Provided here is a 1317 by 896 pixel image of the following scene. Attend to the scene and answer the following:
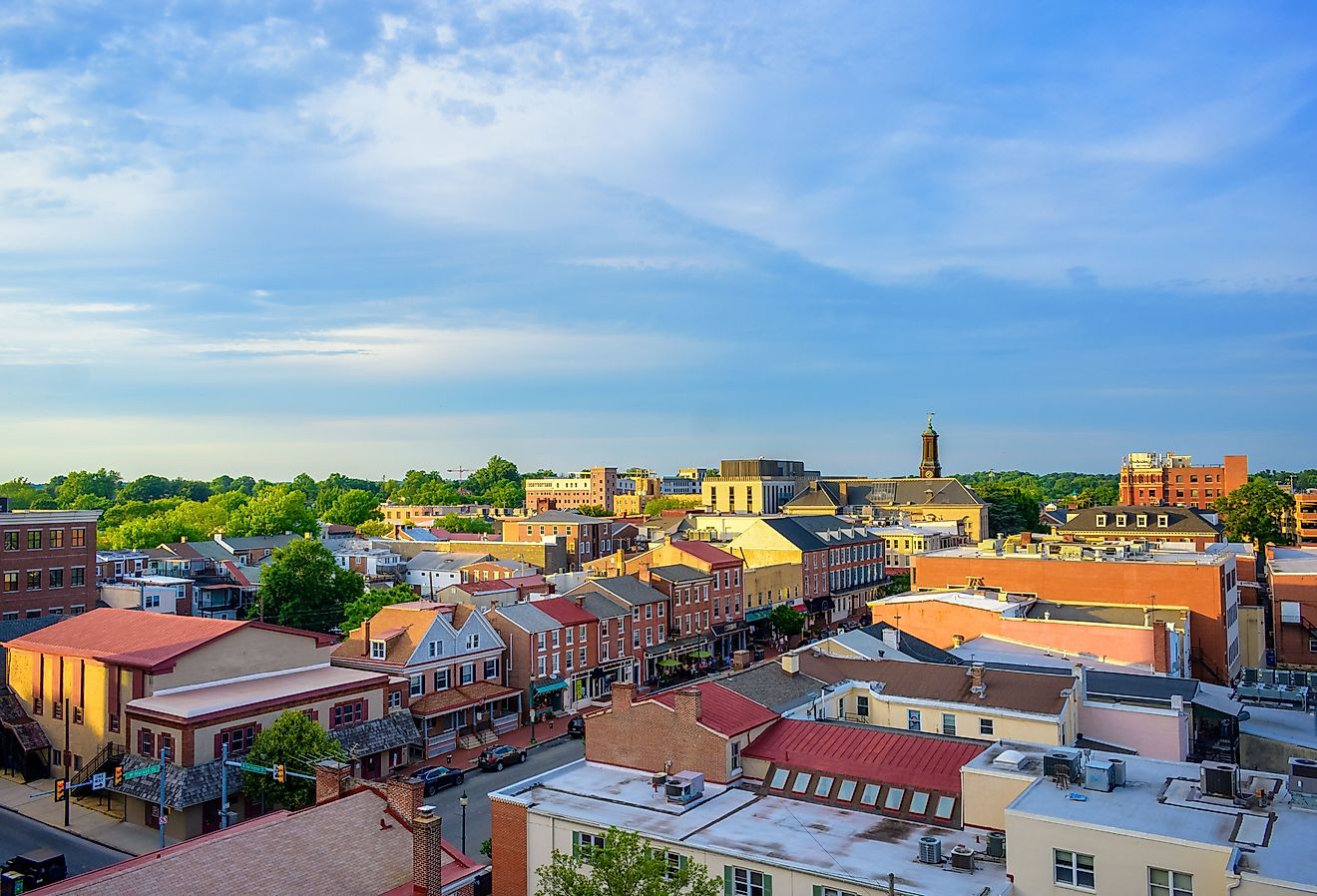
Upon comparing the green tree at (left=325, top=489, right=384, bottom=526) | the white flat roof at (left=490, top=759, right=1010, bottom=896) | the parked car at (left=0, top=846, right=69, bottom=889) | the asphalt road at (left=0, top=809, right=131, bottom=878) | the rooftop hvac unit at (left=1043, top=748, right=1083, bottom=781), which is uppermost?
the green tree at (left=325, top=489, right=384, bottom=526)

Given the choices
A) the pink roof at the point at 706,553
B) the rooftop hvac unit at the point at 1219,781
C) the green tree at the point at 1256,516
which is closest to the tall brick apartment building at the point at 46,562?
the pink roof at the point at 706,553

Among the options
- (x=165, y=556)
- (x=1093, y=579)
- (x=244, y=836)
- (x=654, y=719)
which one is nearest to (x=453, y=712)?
(x=654, y=719)

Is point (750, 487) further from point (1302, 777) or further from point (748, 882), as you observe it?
point (748, 882)

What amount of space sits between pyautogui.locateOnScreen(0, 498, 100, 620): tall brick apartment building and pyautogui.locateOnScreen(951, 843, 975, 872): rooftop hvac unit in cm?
6488

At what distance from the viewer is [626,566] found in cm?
8325

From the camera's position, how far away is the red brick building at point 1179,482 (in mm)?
160625

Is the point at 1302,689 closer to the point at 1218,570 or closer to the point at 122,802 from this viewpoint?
the point at 1218,570

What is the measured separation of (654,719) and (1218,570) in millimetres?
41795

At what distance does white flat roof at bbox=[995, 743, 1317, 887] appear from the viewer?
20.6 m

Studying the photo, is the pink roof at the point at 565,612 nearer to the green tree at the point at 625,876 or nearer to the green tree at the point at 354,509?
the green tree at the point at 625,876

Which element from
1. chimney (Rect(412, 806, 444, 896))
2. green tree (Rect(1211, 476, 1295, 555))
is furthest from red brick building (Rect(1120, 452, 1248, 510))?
chimney (Rect(412, 806, 444, 896))

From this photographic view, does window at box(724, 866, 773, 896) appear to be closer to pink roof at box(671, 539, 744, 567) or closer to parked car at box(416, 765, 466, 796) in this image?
parked car at box(416, 765, 466, 796)

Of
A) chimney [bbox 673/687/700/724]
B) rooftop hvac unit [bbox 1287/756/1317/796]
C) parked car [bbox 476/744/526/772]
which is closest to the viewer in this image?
rooftop hvac unit [bbox 1287/756/1317/796]

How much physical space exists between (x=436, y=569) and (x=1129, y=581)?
64711 millimetres
